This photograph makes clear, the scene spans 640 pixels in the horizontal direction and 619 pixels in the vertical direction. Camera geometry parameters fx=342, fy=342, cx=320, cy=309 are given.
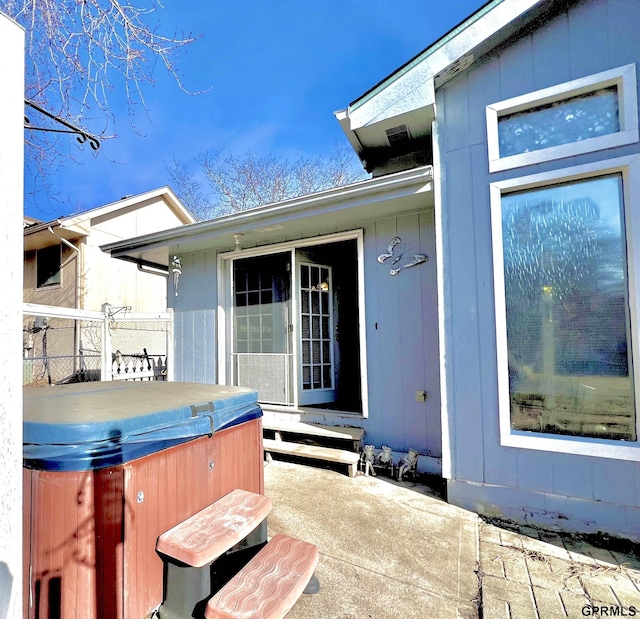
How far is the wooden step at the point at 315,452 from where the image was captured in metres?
3.15

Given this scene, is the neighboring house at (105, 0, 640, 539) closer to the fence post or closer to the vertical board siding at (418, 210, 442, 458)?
the vertical board siding at (418, 210, 442, 458)

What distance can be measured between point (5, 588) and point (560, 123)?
3.50 meters

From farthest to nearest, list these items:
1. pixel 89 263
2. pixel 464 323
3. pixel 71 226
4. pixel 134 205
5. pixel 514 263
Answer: pixel 134 205 → pixel 89 263 → pixel 71 226 → pixel 464 323 → pixel 514 263

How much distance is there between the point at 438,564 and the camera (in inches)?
76.7

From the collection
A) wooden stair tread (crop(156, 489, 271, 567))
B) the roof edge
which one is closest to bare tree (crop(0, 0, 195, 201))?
the roof edge

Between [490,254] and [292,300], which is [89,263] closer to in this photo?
[292,300]

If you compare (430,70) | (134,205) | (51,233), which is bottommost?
(430,70)

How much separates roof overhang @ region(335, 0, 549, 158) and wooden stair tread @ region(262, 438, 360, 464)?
122 inches

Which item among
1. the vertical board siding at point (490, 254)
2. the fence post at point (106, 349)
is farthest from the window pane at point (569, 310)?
the fence post at point (106, 349)

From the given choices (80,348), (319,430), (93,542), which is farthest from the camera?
(80,348)

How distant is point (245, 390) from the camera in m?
2.31

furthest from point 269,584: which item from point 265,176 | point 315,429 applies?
point 265,176

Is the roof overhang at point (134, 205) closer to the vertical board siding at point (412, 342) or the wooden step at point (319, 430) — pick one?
the wooden step at point (319, 430)
